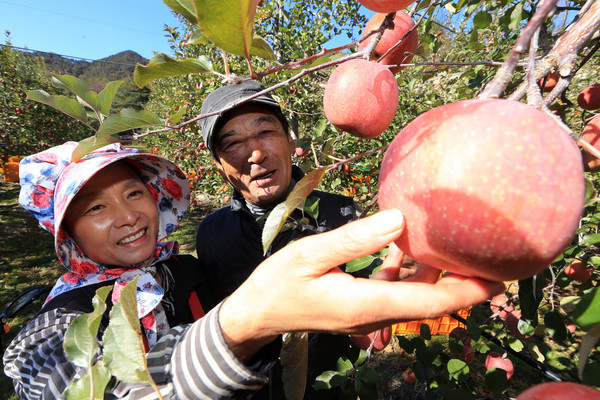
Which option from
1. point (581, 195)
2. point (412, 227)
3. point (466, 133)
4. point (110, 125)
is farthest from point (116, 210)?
point (581, 195)

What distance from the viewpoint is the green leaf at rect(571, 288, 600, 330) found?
1.62ft

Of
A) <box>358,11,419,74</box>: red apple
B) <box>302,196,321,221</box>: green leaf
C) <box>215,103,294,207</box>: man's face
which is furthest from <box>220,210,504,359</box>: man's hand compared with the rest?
<box>215,103,294,207</box>: man's face

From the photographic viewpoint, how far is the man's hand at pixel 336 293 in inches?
22.0

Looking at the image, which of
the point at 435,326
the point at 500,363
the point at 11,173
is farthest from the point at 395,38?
the point at 11,173

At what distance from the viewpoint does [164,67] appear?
75 cm

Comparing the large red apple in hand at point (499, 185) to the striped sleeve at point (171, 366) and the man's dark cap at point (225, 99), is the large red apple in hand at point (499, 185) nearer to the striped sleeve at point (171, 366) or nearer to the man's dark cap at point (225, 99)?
the striped sleeve at point (171, 366)

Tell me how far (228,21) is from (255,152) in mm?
948

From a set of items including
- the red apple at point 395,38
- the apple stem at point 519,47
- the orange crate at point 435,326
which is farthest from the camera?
the orange crate at point 435,326

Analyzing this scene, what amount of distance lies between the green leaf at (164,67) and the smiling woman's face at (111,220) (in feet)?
1.87

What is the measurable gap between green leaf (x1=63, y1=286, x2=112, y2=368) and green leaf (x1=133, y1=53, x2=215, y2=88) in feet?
1.73

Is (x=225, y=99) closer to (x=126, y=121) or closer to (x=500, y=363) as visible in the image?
(x=126, y=121)

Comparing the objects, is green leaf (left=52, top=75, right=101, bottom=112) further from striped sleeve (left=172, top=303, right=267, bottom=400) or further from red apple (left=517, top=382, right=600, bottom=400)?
red apple (left=517, top=382, right=600, bottom=400)

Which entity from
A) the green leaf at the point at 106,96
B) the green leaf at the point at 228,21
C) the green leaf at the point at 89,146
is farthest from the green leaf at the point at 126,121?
the green leaf at the point at 228,21

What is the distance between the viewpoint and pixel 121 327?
57 centimetres
